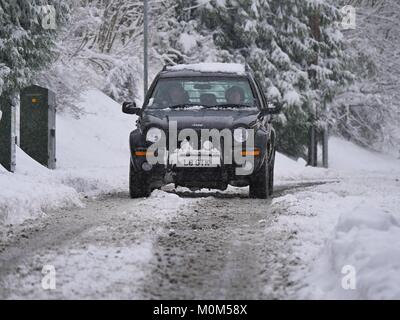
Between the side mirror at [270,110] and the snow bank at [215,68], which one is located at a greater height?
the snow bank at [215,68]

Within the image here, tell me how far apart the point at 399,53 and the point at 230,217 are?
30819 millimetres

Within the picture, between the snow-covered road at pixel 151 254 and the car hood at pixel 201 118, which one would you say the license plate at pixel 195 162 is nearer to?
the car hood at pixel 201 118

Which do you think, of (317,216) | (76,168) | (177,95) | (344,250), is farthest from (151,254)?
(76,168)

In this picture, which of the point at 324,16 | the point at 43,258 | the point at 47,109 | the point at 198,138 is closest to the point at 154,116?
the point at 198,138

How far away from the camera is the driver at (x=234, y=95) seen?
1164cm

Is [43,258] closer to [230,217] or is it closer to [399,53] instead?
[230,217]

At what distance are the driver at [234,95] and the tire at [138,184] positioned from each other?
181 cm

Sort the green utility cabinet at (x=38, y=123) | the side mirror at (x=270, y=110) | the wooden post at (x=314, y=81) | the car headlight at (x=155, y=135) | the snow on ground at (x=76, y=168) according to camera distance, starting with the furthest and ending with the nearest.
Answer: the wooden post at (x=314, y=81) < the green utility cabinet at (x=38, y=123) < the side mirror at (x=270, y=110) < the car headlight at (x=155, y=135) < the snow on ground at (x=76, y=168)

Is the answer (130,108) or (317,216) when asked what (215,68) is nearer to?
(130,108)

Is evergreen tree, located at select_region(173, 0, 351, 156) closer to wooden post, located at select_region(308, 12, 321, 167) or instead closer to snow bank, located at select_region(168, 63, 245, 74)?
wooden post, located at select_region(308, 12, 321, 167)

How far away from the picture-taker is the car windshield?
11594 millimetres

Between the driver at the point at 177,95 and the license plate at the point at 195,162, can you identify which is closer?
the license plate at the point at 195,162

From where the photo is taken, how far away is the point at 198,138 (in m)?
10.6

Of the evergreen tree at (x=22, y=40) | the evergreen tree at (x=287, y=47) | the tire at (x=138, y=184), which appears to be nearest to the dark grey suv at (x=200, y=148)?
the tire at (x=138, y=184)
